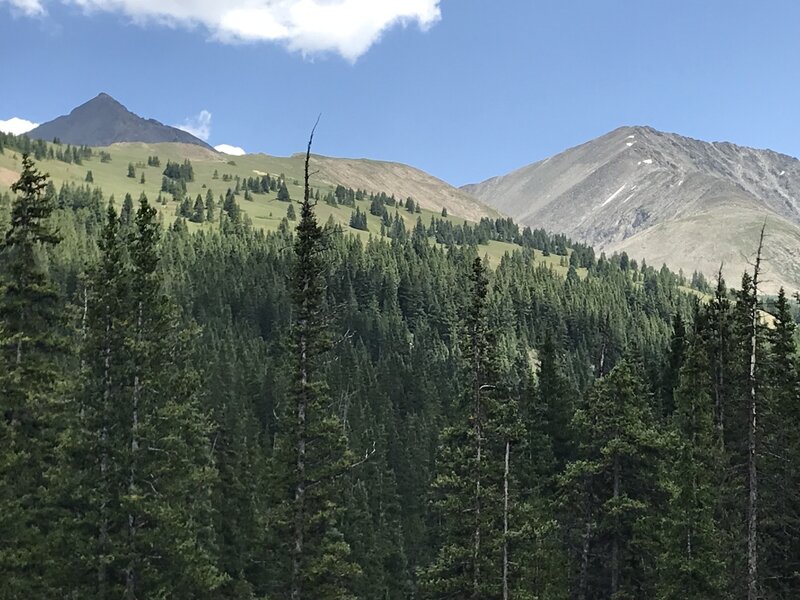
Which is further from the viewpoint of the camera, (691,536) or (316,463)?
(691,536)

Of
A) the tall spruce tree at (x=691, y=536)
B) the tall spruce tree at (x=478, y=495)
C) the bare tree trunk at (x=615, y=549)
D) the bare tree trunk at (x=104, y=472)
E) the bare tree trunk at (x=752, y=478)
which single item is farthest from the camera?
the bare tree trunk at (x=615, y=549)

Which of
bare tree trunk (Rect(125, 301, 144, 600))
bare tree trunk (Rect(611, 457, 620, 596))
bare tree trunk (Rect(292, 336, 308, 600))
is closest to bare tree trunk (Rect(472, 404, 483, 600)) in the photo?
bare tree trunk (Rect(292, 336, 308, 600))

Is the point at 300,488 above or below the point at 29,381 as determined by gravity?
below

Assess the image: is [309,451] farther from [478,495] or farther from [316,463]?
[478,495]

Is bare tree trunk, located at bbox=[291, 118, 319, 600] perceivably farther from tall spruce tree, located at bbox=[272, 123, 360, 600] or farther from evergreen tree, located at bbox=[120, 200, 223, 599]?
evergreen tree, located at bbox=[120, 200, 223, 599]

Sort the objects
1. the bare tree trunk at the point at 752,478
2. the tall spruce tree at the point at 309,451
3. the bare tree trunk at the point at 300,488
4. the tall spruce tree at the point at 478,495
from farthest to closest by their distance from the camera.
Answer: the tall spruce tree at the point at 478,495 < the tall spruce tree at the point at 309,451 < the bare tree trunk at the point at 300,488 < the bare tree trunk at the point at 752,478

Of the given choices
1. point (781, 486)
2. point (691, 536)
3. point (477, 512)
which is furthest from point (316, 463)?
point (781, 486)

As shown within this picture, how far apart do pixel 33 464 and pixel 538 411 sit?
1388 inches

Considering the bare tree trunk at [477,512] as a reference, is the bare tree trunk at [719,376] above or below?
above

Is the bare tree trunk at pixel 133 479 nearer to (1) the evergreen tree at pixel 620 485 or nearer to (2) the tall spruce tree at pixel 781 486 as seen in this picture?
(1) the evergreen tree at pixel 620 485

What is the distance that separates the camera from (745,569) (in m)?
26.0

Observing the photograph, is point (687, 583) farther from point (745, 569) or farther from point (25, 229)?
point (25, 229)

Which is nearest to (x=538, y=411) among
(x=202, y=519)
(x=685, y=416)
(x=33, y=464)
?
(x=685, y=416)

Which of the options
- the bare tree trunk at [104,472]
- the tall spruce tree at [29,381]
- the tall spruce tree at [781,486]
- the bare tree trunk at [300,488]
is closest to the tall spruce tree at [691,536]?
the tall spruce tree at [781,486]
